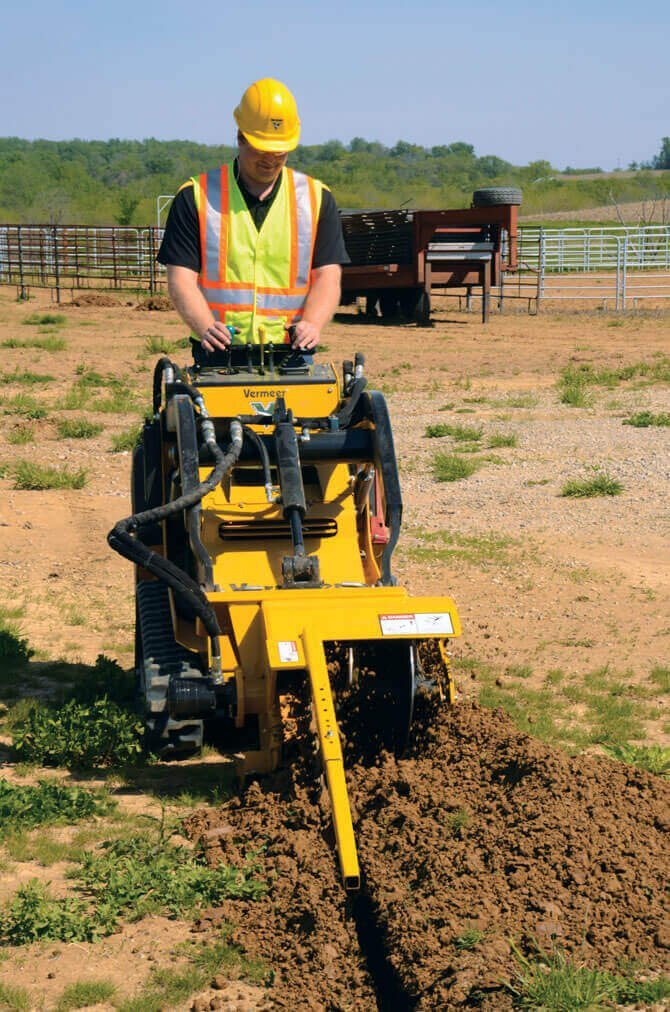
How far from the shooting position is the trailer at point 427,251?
86.4 feet

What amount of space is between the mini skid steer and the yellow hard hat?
940 mm

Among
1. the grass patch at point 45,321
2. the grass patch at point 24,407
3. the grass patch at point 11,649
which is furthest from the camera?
the grass patch at point 45,321

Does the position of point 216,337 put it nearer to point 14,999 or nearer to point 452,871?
point 452,871

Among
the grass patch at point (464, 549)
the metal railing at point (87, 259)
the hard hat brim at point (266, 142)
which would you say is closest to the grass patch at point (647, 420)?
the grass patch at point (464, 549)

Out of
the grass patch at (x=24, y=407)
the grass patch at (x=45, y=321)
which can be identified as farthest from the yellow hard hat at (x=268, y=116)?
the grass patch at (x=45, y=321)

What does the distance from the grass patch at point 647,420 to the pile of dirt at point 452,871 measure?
32.9 ft

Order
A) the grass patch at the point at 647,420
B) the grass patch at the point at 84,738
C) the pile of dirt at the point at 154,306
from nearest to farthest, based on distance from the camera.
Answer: the grass patch at the point at 84,738, the grass patch at the point at 647,420, the pile of dirt at the point at 154,306

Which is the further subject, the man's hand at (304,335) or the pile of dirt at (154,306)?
the pile of dirt at (154,306)

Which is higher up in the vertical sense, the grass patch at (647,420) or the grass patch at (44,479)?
the grass patch at (647,420)

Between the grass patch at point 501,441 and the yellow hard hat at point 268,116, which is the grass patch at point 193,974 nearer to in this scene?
the yellow hard hat at point 268,116

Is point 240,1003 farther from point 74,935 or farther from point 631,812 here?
point 631,812

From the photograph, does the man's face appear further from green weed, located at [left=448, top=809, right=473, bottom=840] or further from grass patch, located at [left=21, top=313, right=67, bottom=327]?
grass patch, located at [left=21, top=313, right=67, bottom=327]

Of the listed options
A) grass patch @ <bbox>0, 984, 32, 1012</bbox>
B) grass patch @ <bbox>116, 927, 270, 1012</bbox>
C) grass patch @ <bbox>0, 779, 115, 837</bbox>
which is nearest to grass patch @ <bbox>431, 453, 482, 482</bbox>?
grass patch @ <bbox>0, 779, 115, 837</bbox>

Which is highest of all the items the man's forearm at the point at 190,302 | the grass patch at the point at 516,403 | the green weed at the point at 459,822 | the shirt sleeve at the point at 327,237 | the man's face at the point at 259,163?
the man's face at the point at 259,163
